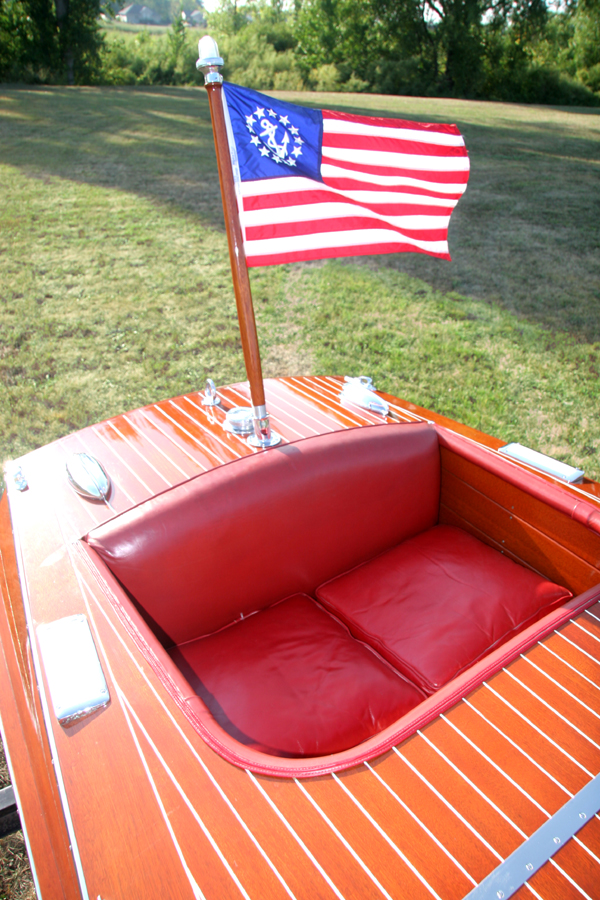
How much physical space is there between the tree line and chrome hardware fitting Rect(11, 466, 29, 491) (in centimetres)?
1704

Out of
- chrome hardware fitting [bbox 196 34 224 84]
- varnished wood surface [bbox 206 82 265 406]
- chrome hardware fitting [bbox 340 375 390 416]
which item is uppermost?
chrome hardware fitting [bbox 196 34 224 84]

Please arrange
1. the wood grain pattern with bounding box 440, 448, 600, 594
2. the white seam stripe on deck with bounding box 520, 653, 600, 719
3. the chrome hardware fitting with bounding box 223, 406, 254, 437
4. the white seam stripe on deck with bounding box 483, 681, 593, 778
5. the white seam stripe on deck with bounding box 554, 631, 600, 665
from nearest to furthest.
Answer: the white seam stripe on deck with bounding box 483, 681, 593, 778
the white seam stripe on deck with bounding box 520, 653, 600, 719
the white seam stripe on deck with bounding box 554, 631, 600, 665
the wood grain pattern with bounding box 440, 448, 600, 594
the chrome hardware fitting with bounding box 223, 406, 254, 437

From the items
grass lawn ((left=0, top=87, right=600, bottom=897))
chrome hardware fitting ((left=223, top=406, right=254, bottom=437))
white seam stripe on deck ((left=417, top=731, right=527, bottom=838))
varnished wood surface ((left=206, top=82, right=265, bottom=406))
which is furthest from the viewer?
grass lawn ((left=0, top=87, right=600, bottom=897))

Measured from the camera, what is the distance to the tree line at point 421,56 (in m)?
16.6

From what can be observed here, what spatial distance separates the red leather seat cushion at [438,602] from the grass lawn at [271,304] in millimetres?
1230

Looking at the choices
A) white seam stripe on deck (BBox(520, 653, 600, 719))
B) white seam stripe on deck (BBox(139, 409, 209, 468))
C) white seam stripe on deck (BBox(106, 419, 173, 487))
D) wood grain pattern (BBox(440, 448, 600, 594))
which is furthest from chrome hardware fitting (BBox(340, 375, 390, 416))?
white seam stripe on deck (BBox(520, 653, 600, 719))

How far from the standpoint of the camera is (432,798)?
1036 millimetres

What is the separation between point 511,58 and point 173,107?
37.7 ft

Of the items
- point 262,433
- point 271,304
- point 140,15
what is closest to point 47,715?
point 262,433

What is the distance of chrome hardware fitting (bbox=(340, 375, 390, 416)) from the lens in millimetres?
2172

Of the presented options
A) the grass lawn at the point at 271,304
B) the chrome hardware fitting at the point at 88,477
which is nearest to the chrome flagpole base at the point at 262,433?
the chrome hardware fitting at the point at 88,477

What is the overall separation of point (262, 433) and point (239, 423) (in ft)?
0.47

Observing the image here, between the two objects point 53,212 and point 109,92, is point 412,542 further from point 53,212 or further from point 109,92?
point 109,92

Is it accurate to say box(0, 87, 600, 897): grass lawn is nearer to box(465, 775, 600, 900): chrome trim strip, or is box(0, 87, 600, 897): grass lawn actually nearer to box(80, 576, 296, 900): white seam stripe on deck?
box(80, 576, 296, 900): white seam stripe on deck
